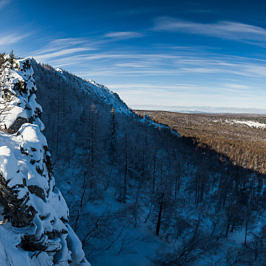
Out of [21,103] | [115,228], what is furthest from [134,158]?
[21,103]

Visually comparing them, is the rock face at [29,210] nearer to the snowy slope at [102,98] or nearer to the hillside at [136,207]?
the hillside at [136,207]

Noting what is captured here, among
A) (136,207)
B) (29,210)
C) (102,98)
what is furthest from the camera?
(102,98)

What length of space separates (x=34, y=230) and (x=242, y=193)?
78300 millimetres

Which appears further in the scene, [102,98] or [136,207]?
[102,98]

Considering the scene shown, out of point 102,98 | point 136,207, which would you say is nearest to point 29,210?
point 136,207

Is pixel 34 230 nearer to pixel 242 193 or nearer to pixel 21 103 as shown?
pixel 21 103

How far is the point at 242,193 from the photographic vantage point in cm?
6788

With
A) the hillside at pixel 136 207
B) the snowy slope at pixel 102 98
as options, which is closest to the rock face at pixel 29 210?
the hillside at pixel 136 207

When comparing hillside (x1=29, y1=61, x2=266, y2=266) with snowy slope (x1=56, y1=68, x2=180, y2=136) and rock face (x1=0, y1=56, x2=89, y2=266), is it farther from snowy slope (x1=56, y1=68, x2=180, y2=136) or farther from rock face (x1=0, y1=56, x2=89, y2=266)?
snowy slope (x1=56, y1=68, x2=180, y2=136)

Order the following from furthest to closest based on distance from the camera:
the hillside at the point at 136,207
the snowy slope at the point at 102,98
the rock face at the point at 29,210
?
the snowy slope at the point at 102,98 < the hillside at the point at 136,207 < the rock face at the point at 29,210

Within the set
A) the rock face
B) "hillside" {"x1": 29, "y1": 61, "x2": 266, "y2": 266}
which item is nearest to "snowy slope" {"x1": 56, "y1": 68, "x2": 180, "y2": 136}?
"hillside" {"x1": 29, "y1": 61, "x2": 266, "y2": 266}

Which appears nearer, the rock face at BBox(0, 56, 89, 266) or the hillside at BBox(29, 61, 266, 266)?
the rock face at BBox(0, 56, 89, 266)

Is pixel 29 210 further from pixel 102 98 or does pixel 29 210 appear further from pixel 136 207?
pixel 102 98

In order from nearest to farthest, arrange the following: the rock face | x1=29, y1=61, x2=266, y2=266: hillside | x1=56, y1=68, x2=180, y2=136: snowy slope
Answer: the rock face
x1=29, y1=61, x2=266, y2=266: hillside
x1=56, y1=68, x2=180, y2=136: snowy slope
